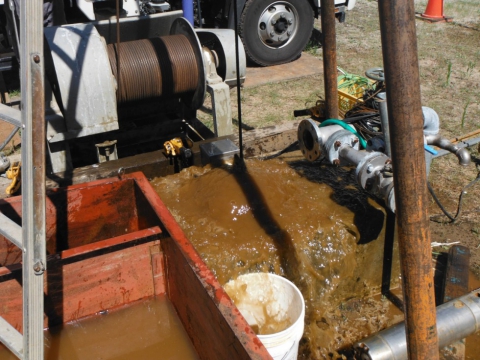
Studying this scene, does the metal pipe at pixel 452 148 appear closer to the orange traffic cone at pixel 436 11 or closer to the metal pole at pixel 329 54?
the metal pole at pixel 329 54

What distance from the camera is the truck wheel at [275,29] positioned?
7.64 metres

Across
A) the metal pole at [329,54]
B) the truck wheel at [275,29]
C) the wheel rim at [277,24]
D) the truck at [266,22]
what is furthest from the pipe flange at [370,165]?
the wheel rim at [277,24]

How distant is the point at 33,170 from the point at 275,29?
20.4ft

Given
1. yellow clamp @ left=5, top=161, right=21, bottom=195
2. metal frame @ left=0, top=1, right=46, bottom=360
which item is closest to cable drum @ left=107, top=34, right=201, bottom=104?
yellow clamp @ left=5, top=161, right=21, bottom=195

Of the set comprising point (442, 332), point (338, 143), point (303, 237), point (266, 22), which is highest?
point (266, 22)

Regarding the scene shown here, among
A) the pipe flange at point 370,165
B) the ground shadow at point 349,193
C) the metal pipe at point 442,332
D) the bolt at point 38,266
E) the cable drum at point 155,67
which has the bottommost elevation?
the metal pipe at point 442,332

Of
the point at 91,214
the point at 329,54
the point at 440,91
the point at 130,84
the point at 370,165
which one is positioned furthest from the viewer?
the point at 440,91

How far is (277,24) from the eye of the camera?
7805 mm

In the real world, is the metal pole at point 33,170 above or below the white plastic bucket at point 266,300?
above

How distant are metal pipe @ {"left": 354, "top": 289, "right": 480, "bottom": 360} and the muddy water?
0.42m

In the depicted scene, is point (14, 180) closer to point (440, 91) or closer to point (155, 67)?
point (155, 67)

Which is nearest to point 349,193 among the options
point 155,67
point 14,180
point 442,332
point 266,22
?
point 442,332

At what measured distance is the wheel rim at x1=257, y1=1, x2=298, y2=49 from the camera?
25.4 ft

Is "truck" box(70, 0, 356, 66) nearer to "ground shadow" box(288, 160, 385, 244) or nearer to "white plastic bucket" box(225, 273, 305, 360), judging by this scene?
"ground shadow" box(288, 160, 385, 244)
